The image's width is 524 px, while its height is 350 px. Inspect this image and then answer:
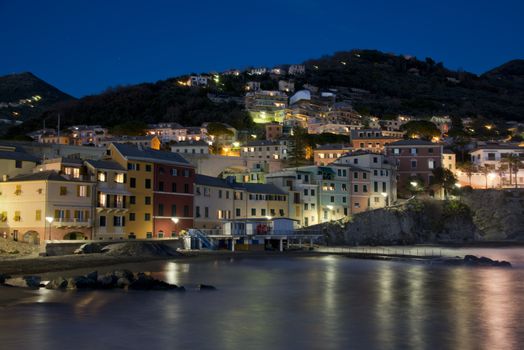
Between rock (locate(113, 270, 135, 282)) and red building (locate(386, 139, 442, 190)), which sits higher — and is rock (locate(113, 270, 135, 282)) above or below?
below

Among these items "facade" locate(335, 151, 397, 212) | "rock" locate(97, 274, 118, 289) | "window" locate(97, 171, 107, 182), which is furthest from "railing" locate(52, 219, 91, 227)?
"facade" locate(335, 151, 397, 212)

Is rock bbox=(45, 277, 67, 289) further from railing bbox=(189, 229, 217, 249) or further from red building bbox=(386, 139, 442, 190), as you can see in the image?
red building bbox=(386, 139, 442, 190)

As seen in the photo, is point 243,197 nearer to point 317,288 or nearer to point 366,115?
point 317,288

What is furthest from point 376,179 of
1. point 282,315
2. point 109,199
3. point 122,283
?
point 282,315

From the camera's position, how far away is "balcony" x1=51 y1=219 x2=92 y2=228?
56.7 meters

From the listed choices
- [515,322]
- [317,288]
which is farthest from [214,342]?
[317,288]

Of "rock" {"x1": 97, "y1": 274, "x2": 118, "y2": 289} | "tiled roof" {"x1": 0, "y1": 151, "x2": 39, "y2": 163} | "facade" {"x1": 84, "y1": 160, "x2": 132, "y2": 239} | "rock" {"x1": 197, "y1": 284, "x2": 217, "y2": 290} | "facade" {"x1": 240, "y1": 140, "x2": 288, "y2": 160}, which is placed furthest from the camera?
"facade" {"x1": 240, "y1": 140, "x2": 288, "y2": 160}

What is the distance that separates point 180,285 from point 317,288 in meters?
8.90

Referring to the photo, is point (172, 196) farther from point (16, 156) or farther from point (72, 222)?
point (16, 156)

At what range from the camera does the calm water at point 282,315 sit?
2178 cm

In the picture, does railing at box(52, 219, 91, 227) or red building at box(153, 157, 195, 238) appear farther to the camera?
red building at box(153, 157, 195, 238)

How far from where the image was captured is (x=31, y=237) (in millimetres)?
56062

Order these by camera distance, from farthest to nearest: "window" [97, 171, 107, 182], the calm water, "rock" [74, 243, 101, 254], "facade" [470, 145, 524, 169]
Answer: "facade" [470, 145, 524, 169] → "window" [97, 171, 107, 182] → "rock" [74, 243, 101, 254] → the calm water

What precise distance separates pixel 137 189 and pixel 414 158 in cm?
5440
